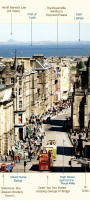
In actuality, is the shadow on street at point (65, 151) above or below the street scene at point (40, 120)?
below

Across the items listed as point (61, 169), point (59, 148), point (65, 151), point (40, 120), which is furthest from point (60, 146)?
point (40, 120)

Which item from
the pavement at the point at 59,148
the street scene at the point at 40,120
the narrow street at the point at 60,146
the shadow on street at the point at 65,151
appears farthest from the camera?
the shadow on street at the point at 65,151

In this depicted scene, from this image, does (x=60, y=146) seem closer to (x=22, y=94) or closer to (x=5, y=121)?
(x=5, y=121)

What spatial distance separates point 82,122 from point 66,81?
39771mm

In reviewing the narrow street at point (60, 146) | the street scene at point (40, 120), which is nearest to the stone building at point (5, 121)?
the street scene at point (40, 120)

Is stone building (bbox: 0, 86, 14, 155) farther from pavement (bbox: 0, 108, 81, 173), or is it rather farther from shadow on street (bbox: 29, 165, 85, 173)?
shadow on street (bbox: 29, 165, 85, 173)

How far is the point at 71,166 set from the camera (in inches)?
1945

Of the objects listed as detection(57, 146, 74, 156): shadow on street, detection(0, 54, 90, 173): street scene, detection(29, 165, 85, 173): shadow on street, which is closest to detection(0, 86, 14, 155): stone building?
detection(0, 54, 90, 173): street scene

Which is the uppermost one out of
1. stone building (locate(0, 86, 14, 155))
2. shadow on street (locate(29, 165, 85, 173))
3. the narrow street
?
stone building (locate(0, 86, 14, 155))

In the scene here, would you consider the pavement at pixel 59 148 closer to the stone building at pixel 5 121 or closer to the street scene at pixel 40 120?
the street scene at pixel 40 120

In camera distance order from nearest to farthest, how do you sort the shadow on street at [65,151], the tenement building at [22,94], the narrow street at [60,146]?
1. the narrow street at [60,146]
2. the tenement building at [22,94]
3. the shadow on street at [65,151]
